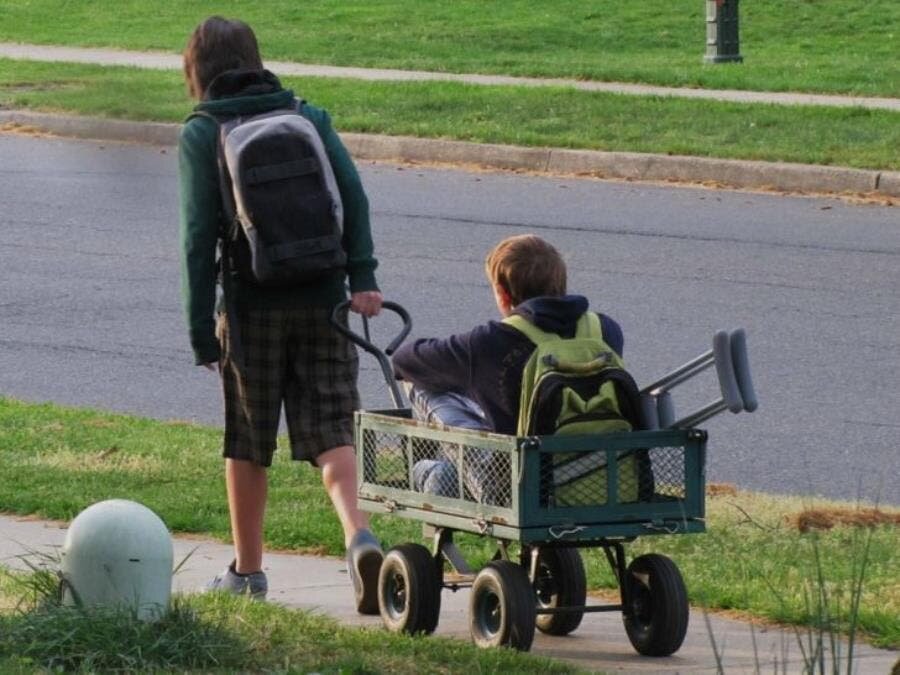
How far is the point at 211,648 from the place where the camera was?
15.8 feet

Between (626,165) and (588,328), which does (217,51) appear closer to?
(588,328)

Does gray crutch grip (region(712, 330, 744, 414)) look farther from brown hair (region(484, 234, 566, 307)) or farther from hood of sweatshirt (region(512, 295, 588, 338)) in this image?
brown hair (region(484, 234, 566, 307))

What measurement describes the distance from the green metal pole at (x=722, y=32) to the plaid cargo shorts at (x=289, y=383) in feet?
48.2

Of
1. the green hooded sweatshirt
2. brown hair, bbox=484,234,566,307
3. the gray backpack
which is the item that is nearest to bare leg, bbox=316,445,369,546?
the green hooded sweatshirt

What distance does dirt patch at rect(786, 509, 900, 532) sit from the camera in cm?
643

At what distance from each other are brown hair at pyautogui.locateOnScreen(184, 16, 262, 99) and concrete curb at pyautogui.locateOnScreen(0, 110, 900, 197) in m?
8.28

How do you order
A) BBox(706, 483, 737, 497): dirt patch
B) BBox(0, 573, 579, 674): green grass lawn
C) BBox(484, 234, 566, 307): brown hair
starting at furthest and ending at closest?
BBox(706, 483, 737, 497): dirt patch, BBox(484, 234, 566, 307): brown hair, BBox(0, 573, 579, 674): green grass lawn

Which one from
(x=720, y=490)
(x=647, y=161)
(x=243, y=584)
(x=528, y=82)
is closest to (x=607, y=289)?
(x=720, y=490)

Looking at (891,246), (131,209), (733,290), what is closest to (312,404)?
(733,290)

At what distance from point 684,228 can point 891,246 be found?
134cm

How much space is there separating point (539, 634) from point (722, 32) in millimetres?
15341

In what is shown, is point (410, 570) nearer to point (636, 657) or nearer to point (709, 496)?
point (636, 657)

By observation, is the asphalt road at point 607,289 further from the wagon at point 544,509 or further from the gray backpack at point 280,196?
the gray backpack at point 280,196

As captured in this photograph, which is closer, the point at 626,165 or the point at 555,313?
the point at 555,313
